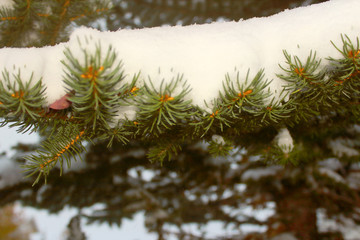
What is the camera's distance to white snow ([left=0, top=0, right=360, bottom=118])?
843 mm

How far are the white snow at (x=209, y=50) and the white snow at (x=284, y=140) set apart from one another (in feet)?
1.62

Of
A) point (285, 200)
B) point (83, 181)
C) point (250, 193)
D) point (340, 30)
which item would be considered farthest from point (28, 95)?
point (285, 200)

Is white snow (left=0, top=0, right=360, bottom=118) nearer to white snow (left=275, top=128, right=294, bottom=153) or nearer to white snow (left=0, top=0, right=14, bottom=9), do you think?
white snow (left=275, top=128, right=294, bottom=153)

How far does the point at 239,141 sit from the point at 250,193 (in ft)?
5.69

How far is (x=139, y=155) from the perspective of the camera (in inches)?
99.8

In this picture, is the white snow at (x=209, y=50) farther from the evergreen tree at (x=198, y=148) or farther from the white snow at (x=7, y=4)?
the white snow at (x=7, y=4)

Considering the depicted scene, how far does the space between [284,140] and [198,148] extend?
1.32 meters

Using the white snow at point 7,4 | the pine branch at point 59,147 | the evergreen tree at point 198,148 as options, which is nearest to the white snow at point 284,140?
the evergreen tree at point 198,148

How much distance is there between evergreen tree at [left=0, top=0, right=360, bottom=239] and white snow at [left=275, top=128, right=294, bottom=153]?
26mm

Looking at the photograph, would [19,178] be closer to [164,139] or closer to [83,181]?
[83,181]

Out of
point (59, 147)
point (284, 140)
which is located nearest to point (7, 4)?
point (59, 147)

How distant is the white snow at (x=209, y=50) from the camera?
843 millimetres

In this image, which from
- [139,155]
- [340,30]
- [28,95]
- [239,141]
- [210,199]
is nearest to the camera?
[28,95]

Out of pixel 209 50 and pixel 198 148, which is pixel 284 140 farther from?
pixel 198 148
